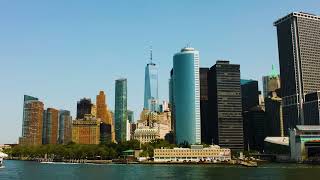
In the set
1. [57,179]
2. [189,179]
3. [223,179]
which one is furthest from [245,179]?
[57,179]

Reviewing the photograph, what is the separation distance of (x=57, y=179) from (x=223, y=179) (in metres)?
46.5

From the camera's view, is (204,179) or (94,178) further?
(94,178)

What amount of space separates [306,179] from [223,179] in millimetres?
21870

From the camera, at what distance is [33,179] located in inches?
5098

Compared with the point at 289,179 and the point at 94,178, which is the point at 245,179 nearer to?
the point at 289,179

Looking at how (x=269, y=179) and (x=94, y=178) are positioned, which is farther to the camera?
(x=94, y=178)

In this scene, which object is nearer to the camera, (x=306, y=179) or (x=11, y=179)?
(x=306, y=179)

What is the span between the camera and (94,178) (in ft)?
442

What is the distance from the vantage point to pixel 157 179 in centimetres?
12694

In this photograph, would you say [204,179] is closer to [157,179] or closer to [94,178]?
[157,179]

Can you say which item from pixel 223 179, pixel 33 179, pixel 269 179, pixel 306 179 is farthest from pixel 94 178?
pixel 306 179

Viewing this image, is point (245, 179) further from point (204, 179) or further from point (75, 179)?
point (75, 179)

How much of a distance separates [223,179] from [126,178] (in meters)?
28.6

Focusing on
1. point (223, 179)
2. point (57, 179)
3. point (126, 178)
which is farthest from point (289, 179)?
point (57, 179)
